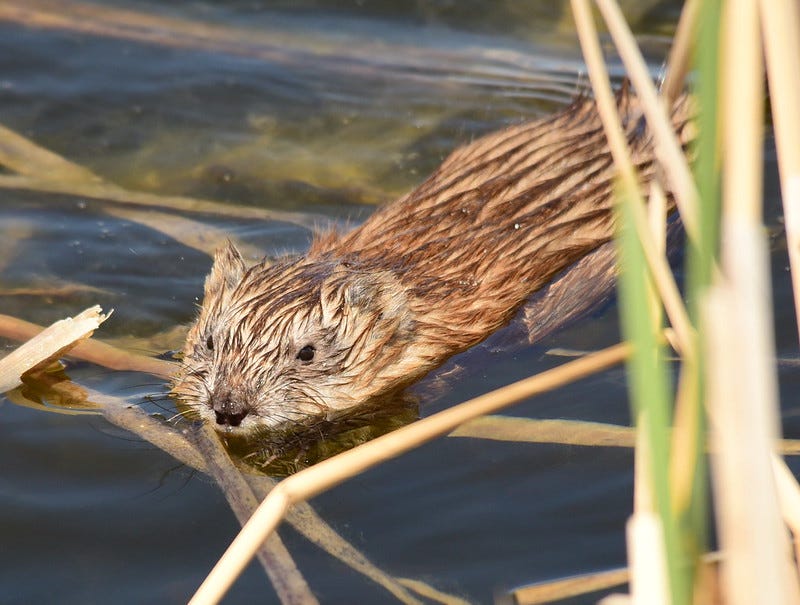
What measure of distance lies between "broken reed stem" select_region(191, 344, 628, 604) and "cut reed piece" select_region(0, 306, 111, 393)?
2175 mm

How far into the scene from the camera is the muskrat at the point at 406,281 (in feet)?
15.1

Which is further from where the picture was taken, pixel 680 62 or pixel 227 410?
pixel 227 410

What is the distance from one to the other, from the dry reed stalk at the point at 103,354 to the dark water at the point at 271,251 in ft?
0.19

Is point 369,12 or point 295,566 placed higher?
point 369,12

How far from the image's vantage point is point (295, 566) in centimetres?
355

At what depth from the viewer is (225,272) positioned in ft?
16.3

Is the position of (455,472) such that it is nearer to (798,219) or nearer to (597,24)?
(798,219)

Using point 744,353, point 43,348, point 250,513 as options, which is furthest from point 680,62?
point 43,348

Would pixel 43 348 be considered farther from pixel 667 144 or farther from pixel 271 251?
pixel 667 144

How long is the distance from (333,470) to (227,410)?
177 centimetres

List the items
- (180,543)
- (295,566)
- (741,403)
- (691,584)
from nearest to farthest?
(741,403), (691,584), (295,566), (180,543)

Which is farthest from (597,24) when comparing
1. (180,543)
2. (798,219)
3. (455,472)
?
(798,219)

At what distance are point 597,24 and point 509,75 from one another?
0.99 meters

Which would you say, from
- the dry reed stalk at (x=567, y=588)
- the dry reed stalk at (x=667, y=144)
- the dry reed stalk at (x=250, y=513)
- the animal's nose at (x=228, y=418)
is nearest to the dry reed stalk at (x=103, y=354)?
the dry reed stalk at (x=250, y=513)
